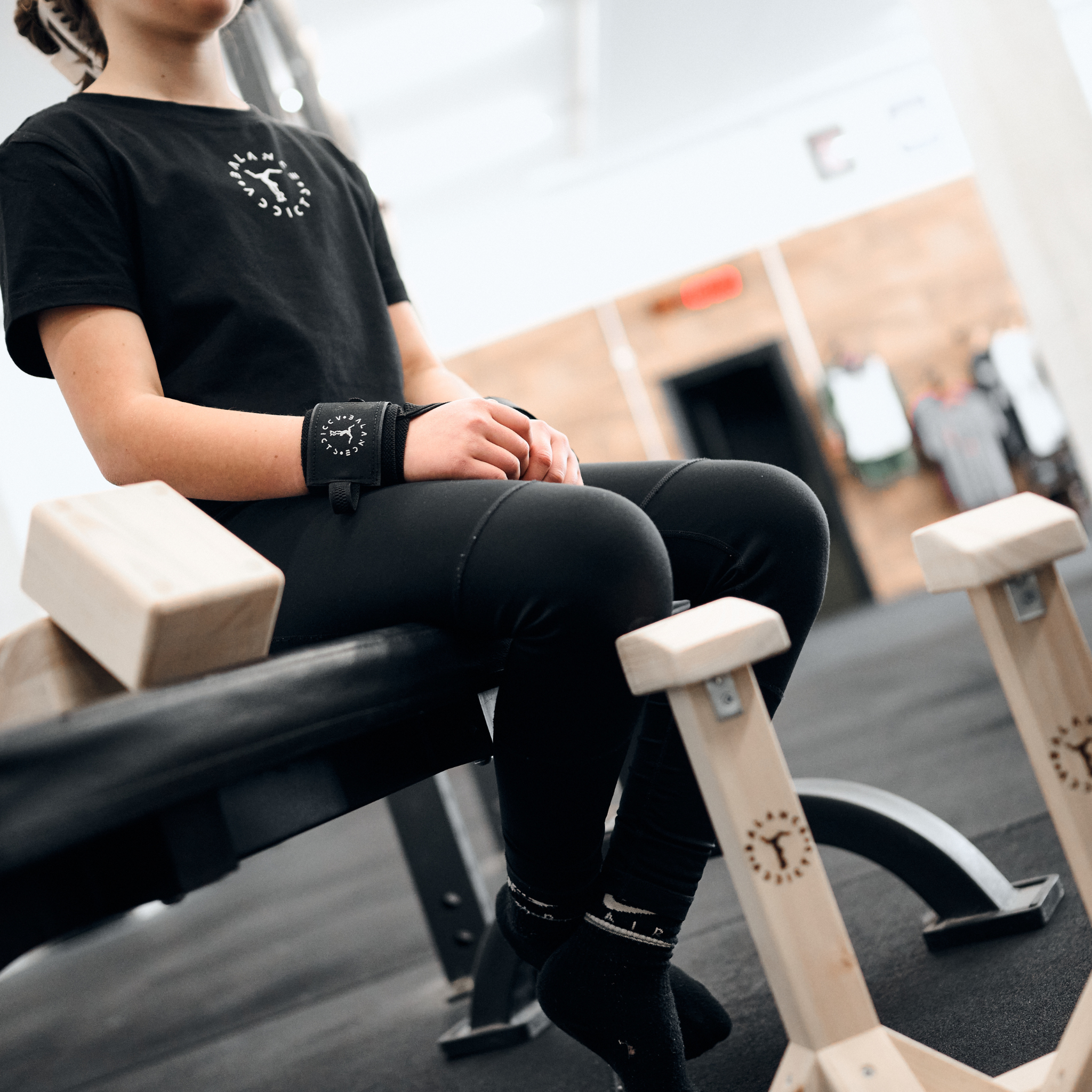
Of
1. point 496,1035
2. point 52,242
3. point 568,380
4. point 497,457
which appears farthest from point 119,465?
point 568,380

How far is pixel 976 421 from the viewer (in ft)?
19.4

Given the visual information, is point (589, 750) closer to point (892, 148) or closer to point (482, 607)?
point (482, 607)

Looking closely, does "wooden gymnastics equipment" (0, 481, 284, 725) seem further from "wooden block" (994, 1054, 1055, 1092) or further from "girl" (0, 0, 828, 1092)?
"wooden block" (994, 1054, 1055, 1092)

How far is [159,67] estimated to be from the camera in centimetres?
81

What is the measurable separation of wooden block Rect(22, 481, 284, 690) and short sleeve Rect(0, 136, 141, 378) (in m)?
0.21

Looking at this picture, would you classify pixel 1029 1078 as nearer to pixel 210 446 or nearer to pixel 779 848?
pixel 779 848

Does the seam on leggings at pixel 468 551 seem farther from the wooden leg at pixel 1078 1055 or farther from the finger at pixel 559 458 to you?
the wooden leg at pixel 1078 1055

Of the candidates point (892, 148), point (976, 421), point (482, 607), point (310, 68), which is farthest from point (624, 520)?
point (892, 148)

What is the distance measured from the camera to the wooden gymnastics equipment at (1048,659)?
1.64ft

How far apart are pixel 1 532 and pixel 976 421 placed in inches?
209

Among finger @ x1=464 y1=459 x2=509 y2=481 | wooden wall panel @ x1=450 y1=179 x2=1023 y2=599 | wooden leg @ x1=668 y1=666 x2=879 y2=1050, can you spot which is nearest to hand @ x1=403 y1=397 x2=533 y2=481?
finger @ x1=464 y1=459 x2=509 y2=481

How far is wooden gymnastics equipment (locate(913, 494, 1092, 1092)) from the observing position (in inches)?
19.7

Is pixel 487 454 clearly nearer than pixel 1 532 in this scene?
Yes

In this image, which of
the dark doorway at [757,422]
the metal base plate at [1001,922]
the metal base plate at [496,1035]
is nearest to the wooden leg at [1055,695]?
the metal base plate at [1001,922]
